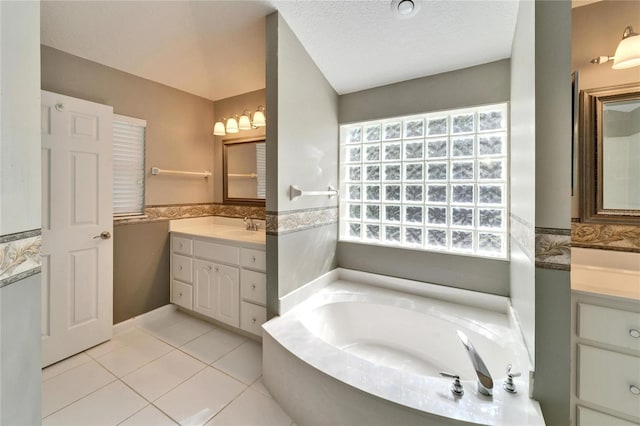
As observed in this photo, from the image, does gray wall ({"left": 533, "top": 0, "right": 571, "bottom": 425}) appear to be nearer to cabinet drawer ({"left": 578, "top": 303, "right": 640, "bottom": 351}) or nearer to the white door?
cabinet drawer ({"left": 578, "top": 303, "right": 640, "bottom": 351})

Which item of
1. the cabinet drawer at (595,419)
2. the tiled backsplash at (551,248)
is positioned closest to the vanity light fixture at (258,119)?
the tiled backsplash at (551,248)

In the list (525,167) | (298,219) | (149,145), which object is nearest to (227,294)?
(298,219)

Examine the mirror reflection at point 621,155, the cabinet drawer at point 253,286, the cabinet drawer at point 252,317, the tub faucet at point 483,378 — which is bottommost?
the cabinet drawer at point 252,317

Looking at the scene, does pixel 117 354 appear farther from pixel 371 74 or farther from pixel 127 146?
pixel 371 74

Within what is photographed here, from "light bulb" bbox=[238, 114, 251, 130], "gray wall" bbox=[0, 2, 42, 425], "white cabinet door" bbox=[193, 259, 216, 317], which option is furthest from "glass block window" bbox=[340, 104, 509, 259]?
"gray wall" bbox=[0, 2, 42, 425]

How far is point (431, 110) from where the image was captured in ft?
6.83

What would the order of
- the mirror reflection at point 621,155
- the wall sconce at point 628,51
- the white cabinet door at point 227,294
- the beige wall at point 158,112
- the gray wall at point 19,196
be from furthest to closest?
the white cabinet door at point 227,294 → the beige wall at point 158,112 → the mirror reflection at point 621,155 → the wall sconce at point 628,51 → the gray wall at point 19,196

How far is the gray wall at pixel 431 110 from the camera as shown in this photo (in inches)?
74.6

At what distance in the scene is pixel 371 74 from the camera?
2131 mm

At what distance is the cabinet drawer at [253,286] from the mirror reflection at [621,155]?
2.26 metres

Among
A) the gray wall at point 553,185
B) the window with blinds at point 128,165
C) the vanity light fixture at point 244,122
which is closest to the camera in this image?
the gray wall at point 553,185

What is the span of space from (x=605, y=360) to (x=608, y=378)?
8 centimetres

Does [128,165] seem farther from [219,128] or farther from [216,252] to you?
[216,252]

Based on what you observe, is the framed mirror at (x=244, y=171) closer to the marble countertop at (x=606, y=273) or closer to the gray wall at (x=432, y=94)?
the gray wall at (x=432, y=94)
